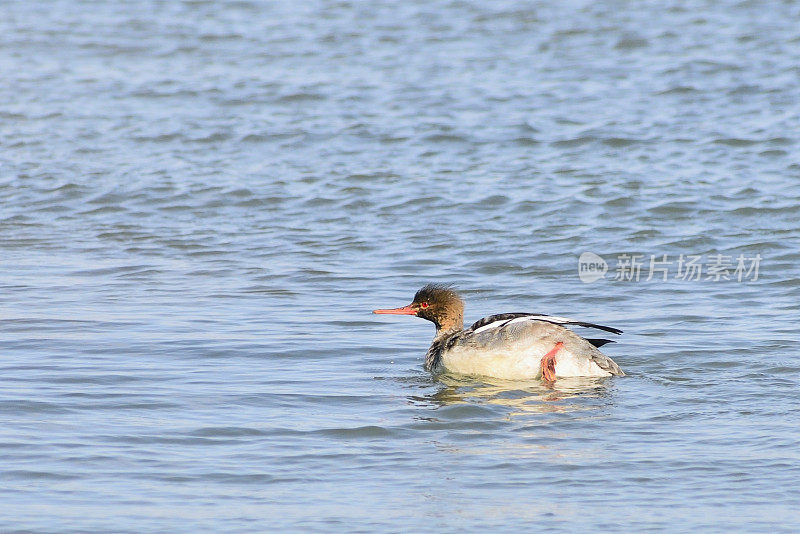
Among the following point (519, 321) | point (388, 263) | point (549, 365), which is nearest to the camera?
point (549, 365)

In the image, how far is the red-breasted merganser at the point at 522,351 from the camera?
9.41 meters

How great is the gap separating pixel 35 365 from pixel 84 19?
2295cm

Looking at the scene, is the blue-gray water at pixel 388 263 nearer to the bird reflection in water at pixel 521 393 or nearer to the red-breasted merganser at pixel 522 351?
the bird reflection in water at pixel 521 393

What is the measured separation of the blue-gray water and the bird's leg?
313 millimetres

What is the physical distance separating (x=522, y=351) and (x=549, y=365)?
0.70 ft

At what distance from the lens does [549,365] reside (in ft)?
30.8

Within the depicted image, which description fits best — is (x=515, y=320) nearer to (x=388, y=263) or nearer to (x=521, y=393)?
(x=521, y=393)

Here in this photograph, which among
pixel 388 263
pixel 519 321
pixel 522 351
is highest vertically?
pixel 388 263

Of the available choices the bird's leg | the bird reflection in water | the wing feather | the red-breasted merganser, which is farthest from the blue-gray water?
the wing feather

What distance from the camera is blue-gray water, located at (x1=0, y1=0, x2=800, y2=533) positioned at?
22.7 feet

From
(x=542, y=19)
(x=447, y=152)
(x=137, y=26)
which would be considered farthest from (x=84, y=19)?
(x=447, y=152)

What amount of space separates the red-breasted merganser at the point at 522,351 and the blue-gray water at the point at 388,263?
0.57ft

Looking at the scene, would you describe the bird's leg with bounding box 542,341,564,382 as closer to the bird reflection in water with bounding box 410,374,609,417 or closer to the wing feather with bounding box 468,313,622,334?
the bird reflection in water with bounding box 410,374,609,417

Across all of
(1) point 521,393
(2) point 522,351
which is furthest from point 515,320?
(1) point 521,393
